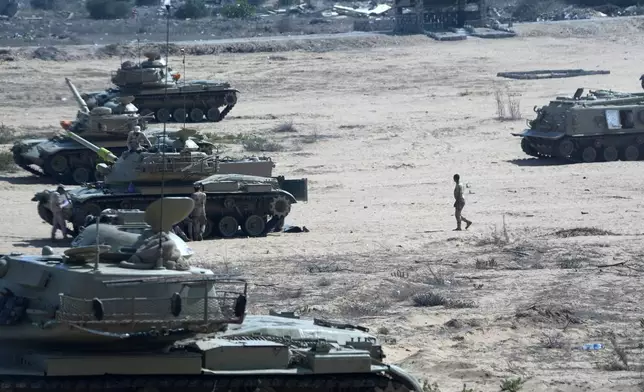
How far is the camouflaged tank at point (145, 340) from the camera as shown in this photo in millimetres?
12125

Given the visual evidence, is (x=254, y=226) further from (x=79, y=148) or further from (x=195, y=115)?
(x=195, y=115)

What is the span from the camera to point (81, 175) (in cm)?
3347

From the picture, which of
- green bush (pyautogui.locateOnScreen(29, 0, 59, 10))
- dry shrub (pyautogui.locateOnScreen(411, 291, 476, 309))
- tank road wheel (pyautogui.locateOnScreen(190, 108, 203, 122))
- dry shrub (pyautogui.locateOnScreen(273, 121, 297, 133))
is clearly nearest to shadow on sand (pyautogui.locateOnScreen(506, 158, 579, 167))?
dry shrub (pyautogui.locateOnScreen(273, 121, 297, 133))

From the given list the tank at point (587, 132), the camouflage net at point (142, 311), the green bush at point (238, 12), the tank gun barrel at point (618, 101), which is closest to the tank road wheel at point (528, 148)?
the tank at point (587, 132)

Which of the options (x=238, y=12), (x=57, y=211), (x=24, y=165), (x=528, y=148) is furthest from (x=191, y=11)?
(x=57, y=211)

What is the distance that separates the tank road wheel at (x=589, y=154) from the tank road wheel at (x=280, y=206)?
476 inches

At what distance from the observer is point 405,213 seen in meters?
27.5

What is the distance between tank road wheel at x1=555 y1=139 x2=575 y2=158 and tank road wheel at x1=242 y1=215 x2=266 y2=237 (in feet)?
38.7

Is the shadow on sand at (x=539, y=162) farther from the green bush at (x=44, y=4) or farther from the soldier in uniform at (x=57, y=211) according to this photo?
the green bush at (x=44, y=4)

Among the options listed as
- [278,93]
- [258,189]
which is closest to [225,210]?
[258,189]

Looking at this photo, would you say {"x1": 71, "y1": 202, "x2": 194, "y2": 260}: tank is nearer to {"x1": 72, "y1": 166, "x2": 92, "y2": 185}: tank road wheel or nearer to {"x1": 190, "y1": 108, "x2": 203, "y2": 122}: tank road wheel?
{"x1": 72, "y1": 166, "x2": 92, "y2": 185}: tank road wheel

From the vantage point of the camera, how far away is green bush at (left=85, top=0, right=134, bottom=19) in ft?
270

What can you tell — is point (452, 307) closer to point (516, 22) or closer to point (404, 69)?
point (404, 69)

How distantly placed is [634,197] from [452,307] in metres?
11.9
